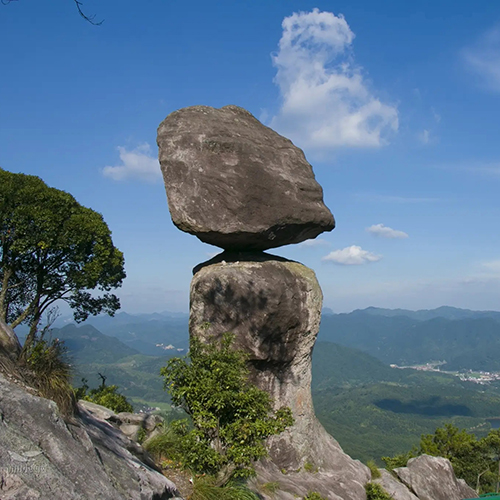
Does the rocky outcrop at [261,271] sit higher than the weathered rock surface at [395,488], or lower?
higher

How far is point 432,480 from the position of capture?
1828cm

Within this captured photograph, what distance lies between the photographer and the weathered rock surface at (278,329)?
14656 millimetres

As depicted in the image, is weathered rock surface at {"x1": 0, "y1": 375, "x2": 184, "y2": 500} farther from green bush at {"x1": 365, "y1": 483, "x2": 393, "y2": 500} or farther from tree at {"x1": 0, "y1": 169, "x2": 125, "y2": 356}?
tree at {"x1": 0, "y1": 169, "x2": 125, "y2": 356}

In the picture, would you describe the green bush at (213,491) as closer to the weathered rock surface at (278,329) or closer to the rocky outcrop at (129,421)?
the rocky outcrop at (129,421)

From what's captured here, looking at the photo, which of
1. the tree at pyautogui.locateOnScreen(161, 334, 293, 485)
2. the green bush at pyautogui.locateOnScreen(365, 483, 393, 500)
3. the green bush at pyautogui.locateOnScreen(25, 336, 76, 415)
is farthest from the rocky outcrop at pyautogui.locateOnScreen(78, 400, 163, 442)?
the green bush at pyautogui.locateOnScreen(365, 483, 393, 500)

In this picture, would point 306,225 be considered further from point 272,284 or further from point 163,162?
point 163,162

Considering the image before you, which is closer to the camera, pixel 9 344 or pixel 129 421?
pixel 9 344

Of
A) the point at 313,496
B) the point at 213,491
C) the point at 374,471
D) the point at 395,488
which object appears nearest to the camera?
the point at 213,491

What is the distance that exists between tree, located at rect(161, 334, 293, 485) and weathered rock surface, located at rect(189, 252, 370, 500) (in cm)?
462

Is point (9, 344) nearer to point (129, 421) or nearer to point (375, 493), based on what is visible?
point (129, 421)

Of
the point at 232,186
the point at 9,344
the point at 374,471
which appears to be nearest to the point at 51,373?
the point at 9,344

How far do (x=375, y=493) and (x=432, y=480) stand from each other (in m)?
4.67

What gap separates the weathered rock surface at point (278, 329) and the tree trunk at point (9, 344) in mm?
6630

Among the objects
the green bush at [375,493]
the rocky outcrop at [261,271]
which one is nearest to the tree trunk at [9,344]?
the rocky outcrop at [261,271]
